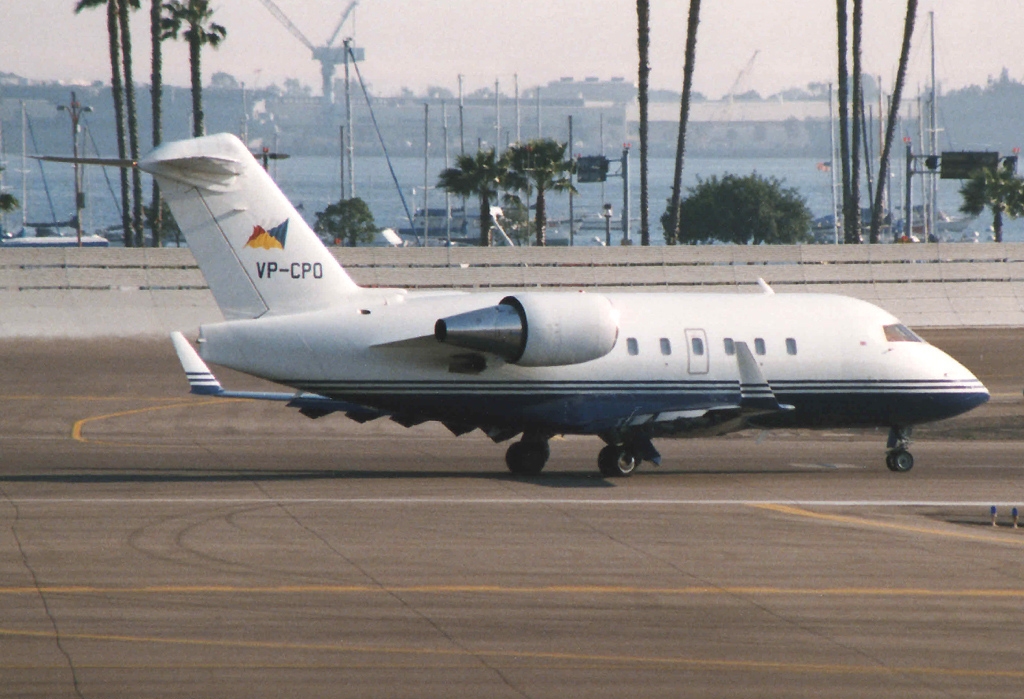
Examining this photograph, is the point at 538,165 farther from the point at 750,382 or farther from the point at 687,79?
the point at 750,382

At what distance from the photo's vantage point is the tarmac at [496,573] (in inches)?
485

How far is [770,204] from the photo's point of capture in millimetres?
114062

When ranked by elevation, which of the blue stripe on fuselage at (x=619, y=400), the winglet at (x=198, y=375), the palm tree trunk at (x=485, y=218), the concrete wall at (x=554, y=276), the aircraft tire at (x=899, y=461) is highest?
the palm tree trunk at (x=485, y=218)

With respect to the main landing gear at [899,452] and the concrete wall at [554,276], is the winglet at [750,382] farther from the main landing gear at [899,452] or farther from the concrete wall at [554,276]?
the concrete wall at [554,276]

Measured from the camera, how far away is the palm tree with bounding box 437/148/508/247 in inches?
2997

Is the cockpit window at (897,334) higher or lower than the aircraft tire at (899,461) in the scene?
higher

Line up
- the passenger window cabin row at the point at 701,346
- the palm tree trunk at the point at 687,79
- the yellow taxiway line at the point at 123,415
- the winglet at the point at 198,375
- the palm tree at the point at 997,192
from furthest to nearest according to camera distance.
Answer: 1. the palm tree at the point at 997,192
2. the palm tree trunk at the point at 687,79
3. the yellow taxiway line at the point at 123,415
4. the passenger window cabin row at the point at 701,346
5. the winglet at the point at 198,375

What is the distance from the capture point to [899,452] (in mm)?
27391

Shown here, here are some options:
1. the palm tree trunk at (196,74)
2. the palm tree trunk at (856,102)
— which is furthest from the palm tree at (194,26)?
the palm tree trunk at (856,102)

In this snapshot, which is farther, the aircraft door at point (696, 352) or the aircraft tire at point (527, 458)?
the aircraft tire at point (527, 458)

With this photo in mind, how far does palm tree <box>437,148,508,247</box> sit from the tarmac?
4625cm

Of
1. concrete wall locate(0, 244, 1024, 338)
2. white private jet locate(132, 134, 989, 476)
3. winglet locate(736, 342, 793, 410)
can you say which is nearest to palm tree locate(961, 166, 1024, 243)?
concrete wall locate(0, 244, 1024, 338)

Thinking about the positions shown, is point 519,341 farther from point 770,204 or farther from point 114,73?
point 770,204

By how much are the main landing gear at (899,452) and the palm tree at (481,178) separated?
161ft
